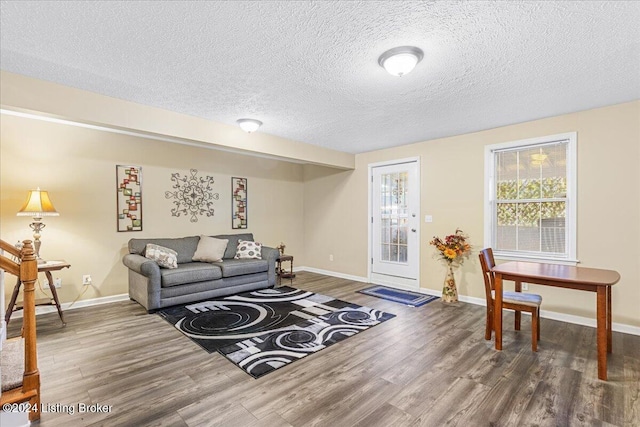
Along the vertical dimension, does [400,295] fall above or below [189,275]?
below

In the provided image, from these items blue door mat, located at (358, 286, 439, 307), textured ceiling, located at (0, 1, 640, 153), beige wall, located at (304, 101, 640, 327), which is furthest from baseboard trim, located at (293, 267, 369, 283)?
textured ceiling, located at (0, 1, 640, 153)

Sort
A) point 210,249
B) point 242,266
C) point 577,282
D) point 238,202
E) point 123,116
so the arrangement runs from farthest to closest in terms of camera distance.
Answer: point 238,202, point 210,249, point 242,266, point 123,116, point 577,282

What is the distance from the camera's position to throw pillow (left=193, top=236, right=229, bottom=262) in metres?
4.68

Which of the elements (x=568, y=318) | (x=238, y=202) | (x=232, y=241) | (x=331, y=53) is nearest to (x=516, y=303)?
(x=568, y=318)

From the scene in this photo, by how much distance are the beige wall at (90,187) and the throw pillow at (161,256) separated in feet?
1.96

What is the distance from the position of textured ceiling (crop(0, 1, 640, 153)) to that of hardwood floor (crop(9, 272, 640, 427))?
243cm

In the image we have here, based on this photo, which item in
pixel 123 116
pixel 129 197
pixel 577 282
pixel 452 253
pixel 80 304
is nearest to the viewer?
pixel 577 282

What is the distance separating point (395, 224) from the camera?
521 centimetres

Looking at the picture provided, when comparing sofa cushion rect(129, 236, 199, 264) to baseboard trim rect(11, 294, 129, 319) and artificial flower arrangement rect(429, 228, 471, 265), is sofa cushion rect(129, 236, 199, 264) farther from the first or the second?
artificial flower arrangement rect(429, 228, 471, 265)

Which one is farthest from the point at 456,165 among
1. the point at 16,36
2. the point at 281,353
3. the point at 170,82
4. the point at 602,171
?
the point at 16,36

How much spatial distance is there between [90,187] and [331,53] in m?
3.86

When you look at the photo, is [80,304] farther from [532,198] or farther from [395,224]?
[532,198]

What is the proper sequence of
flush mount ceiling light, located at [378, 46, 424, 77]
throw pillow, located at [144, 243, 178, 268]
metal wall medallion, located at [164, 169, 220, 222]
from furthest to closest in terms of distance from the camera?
metal wall medallion, located at [164, 169, 220, 222], throw pillow, located at [144, 243, 178, 268], flush mount ceiling light, located at [378, 46, 424, 77]

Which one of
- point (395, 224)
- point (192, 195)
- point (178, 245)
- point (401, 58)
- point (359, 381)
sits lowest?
point (359, 381)
